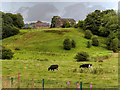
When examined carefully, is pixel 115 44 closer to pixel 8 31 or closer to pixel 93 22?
pixel 93 22

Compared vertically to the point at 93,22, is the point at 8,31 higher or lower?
lower

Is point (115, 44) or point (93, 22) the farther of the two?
point (93, 22)

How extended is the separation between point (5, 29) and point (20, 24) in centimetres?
2367

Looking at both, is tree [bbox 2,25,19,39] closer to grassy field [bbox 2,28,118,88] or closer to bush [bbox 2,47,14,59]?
grassy field [bbox 2,28,118,88]

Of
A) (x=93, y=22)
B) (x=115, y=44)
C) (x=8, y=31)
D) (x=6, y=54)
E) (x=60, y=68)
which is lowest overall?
(x=60, y=68)

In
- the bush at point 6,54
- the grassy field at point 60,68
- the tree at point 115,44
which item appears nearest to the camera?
the grassy field at point 60,68

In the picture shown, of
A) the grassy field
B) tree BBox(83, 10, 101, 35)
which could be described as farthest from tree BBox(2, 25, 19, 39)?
tree BBox(83, 10, 101, 35)

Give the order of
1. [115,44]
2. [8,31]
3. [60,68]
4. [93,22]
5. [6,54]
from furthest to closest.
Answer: [8,31] < [93,22] < [115,44] < [6,54] < [60,68]

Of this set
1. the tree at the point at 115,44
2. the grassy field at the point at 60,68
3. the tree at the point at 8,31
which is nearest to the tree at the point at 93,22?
the grassy field at the point at 60,68

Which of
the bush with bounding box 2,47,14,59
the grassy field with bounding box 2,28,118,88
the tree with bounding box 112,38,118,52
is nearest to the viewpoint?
the grassy field with bounding box 2,28,118,88

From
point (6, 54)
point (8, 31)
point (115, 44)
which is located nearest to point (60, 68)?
point (6, 54)

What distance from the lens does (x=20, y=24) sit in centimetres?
10406

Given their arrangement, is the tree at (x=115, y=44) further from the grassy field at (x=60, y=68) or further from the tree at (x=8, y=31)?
the tree at (x=8, y=31)

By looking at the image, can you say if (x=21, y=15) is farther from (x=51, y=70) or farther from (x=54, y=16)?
(x=51, y=70)
